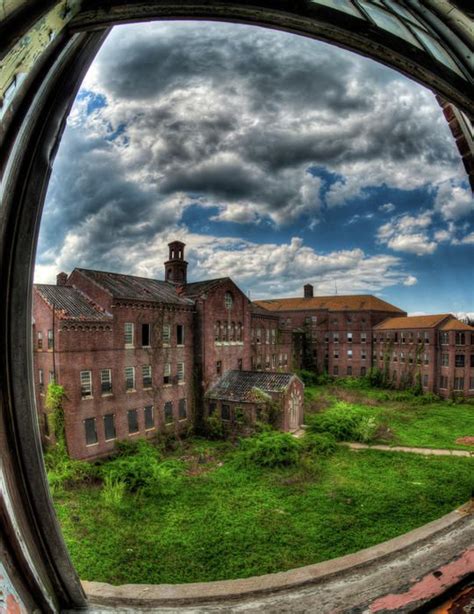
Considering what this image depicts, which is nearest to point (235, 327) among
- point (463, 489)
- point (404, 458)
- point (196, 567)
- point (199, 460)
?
point (199, 460)

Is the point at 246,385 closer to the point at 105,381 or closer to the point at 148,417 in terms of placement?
the point at 148,417

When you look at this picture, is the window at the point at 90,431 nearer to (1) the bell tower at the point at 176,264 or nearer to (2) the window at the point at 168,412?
(2) the window at the point at 168,412

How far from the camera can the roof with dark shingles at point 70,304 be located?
18250 millimetres

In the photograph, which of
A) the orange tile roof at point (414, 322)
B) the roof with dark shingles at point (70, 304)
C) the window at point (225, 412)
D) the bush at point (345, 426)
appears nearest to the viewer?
the roof with dark shingles at point (70, 304)

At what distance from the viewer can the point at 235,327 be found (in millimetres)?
28297

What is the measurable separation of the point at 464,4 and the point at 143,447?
820 inches

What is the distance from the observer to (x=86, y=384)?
60.7 feet

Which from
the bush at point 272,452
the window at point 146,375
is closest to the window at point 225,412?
the bush at point 272,452

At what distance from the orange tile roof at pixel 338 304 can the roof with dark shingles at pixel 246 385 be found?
91.7ft

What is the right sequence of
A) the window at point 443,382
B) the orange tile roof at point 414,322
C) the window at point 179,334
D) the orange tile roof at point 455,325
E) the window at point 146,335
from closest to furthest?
the window at point 146,335
the window at point 179,334
the orange tile roof at point 455,325
the window at point 443,382
the orange tile roof at point 414,322

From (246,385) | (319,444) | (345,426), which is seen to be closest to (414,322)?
(345,426)

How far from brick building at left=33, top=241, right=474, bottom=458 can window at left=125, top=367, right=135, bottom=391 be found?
0.20 ft

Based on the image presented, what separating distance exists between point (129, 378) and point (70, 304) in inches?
214


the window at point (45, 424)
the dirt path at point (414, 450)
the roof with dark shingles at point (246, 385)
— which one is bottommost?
the dirt path at point (414, 450)
